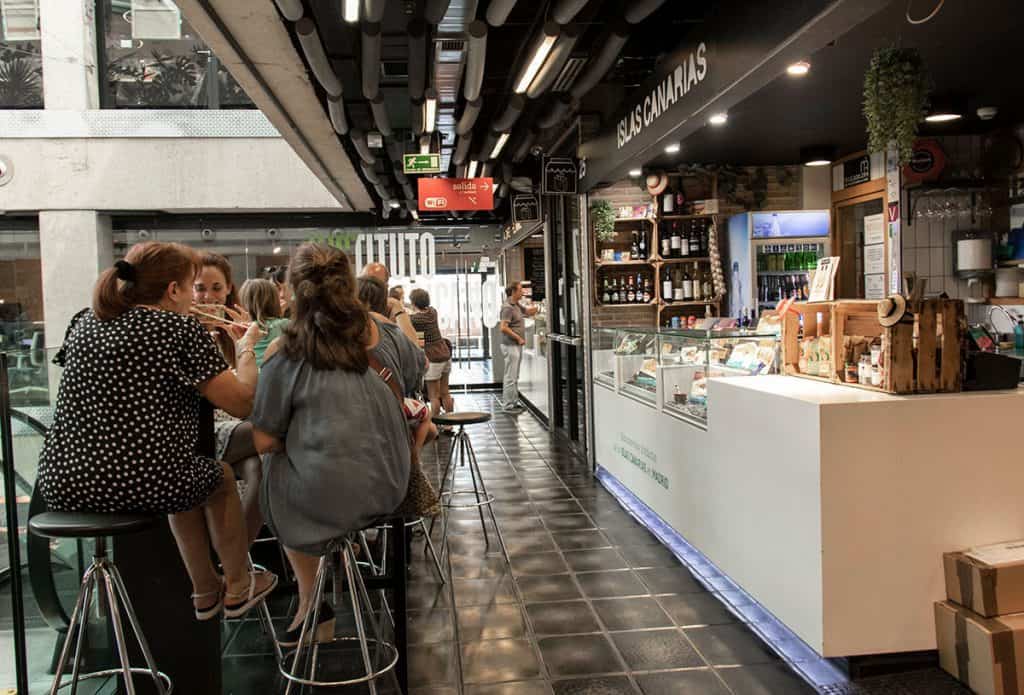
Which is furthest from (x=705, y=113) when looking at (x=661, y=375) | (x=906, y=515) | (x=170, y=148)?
(x=170, y=148)

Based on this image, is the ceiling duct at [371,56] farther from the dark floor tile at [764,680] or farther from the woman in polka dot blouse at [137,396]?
the dark floor tile at [764,680]

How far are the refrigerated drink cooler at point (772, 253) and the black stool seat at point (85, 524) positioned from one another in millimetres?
7042

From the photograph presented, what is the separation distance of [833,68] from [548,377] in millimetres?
5029

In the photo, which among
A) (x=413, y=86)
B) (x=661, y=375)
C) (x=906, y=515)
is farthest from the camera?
(x=413, y=86)

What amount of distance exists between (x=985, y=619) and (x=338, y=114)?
5.32 metres

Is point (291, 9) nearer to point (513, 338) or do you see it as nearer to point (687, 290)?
point (687, 290)

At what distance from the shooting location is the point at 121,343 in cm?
238

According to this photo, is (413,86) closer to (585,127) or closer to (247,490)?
(585,127)

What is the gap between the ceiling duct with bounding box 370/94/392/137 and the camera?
6.19 metres

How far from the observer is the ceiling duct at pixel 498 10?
4039 mm

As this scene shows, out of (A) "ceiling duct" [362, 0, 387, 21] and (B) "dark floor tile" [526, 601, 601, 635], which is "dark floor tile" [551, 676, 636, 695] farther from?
(A) "ceiling duct" [362, 0, 387, 21]

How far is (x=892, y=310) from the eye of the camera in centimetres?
321

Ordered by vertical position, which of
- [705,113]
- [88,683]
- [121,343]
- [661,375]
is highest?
[705,113]

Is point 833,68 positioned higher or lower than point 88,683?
higher
